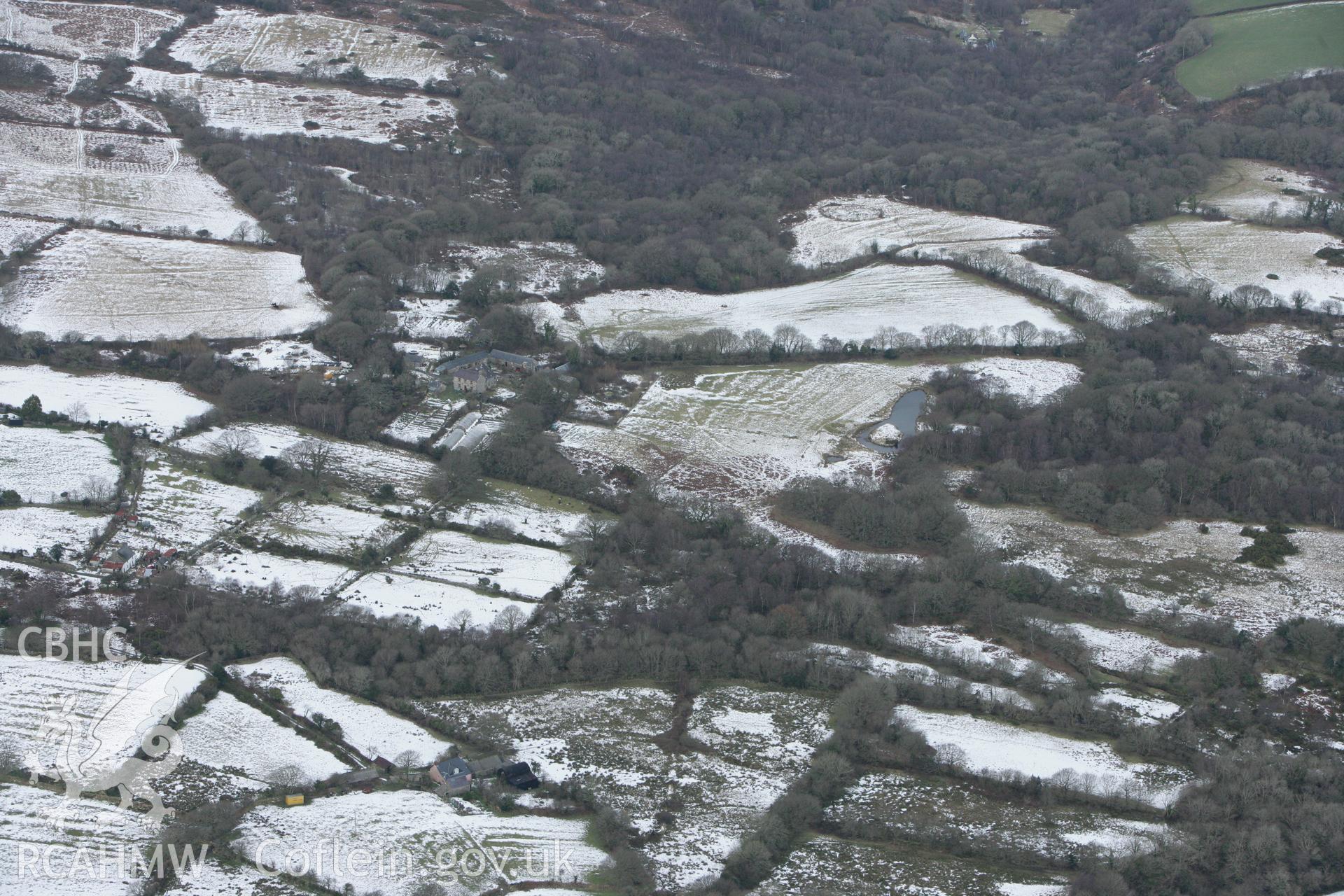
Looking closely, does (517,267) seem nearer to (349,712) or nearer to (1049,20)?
(349,712)

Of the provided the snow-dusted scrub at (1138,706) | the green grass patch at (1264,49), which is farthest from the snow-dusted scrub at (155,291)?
the green grass patch at (1264,49)

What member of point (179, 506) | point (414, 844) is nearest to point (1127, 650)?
point (414, 844)

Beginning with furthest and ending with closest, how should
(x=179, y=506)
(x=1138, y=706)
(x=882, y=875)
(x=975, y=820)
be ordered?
(x=179, y=506)
(x=1138, y=706)
(x=975, y=820)
(x=882, y=875)

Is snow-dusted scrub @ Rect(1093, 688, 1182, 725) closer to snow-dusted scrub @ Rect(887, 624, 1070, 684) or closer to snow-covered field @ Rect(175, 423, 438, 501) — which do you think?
snow-dusted scrub @ Rect(887, 624, 1070, 684)

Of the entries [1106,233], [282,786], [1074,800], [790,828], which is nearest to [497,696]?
[282,786]

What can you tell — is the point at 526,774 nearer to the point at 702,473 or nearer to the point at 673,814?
the point at 673,814

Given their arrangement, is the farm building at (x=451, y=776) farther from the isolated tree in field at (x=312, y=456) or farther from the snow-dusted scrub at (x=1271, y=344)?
the snow-dusted scrub at (x=1271, y=344)

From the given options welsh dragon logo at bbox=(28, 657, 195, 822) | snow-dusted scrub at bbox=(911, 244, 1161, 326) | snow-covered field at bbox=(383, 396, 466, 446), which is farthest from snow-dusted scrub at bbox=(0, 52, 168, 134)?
welsh dragon logo at bbox=(28, 657, 195, 822)
